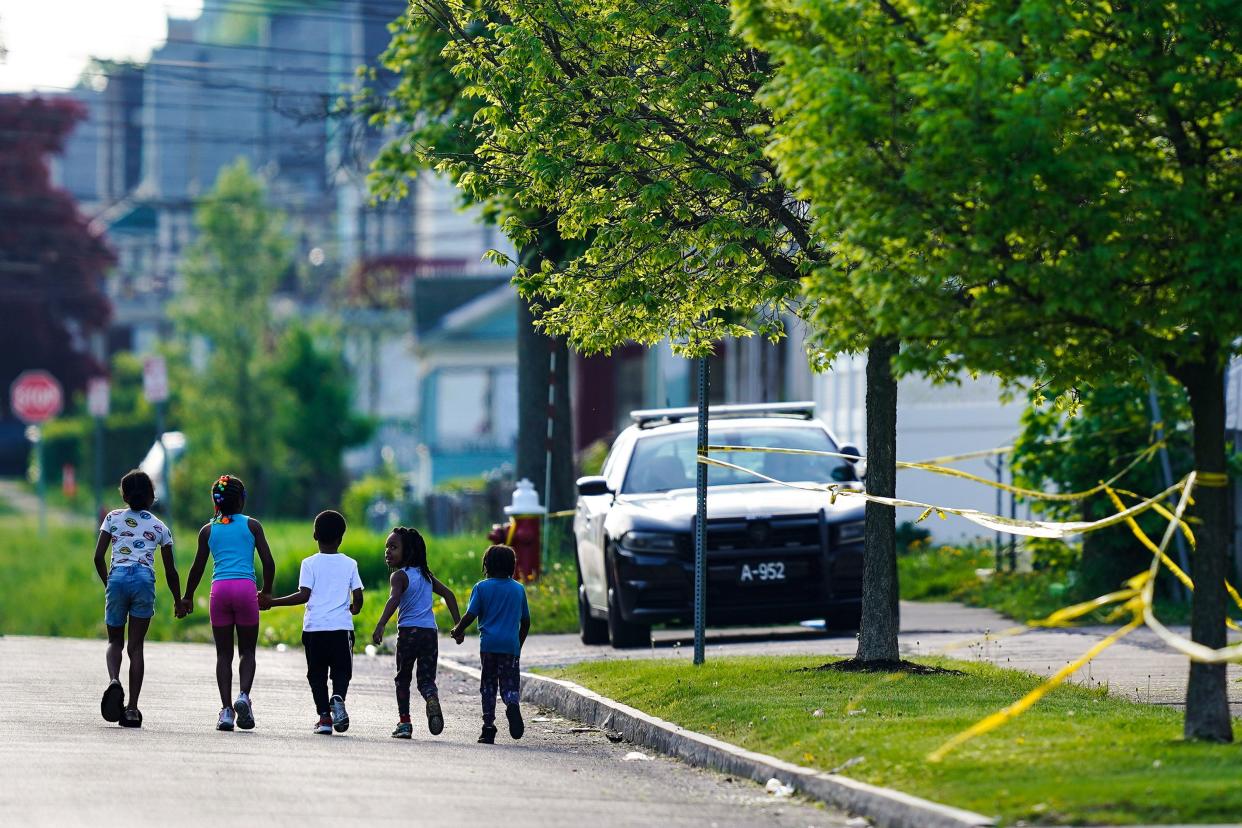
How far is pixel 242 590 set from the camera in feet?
41.2

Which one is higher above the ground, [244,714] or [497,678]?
[497,678]

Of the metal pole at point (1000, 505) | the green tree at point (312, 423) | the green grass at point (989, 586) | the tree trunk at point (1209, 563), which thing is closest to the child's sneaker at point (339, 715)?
the tree trunk at point (1209, 563)

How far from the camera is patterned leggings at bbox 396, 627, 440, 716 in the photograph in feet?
40.3

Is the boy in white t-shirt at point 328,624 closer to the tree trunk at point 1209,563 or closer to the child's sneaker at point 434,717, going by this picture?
the child's sneaker at point 434,717

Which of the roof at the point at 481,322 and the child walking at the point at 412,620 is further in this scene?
the roof at the point at 481,322

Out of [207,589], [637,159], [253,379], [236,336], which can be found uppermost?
[236,336]

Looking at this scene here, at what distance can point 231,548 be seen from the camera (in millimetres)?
12586

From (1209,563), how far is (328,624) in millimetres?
4873

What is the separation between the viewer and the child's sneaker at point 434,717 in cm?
1220

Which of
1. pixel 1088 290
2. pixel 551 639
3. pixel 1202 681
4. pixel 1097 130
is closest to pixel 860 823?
pixel 1202 681

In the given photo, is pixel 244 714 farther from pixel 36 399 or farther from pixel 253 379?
pixel 253 379

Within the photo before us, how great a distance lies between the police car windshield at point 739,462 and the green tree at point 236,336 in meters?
34.5

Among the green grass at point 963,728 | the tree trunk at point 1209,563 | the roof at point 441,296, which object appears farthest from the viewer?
the roof at point 441,296

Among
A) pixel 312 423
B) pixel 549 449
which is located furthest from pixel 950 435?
pixel 312 423
